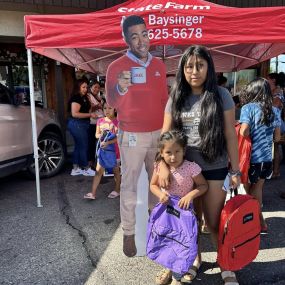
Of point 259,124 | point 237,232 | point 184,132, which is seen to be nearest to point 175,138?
point 184,132

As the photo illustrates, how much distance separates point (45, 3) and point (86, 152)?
3.01m

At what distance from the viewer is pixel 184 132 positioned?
102 inches

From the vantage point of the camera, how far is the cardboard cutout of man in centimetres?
295

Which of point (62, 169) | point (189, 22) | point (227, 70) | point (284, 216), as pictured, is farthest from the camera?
point (227, 70)

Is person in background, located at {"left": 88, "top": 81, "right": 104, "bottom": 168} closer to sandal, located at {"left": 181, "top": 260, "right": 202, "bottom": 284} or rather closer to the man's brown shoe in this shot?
the man's brown shoe

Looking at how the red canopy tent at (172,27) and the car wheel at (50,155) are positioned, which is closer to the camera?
the red canopy tent at (172,27)

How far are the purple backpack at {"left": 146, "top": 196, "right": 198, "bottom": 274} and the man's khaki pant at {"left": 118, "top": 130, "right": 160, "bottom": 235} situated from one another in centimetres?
51

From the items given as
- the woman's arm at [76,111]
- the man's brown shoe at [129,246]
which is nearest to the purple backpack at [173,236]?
the man's brown shoe at [129,246]

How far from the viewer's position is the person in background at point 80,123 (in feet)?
19.2

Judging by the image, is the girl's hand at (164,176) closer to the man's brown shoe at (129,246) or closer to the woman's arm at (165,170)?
the woman's arm at (165,170)

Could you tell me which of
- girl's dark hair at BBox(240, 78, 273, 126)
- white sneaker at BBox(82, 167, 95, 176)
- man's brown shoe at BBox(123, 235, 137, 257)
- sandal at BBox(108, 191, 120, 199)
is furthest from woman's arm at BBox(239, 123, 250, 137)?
white sneaker at BBox(82, 167, 95, 176)

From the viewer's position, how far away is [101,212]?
440 cm

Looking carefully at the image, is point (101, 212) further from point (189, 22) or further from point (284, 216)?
point (189, 22)

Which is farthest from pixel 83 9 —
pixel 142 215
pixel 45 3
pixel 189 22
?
pixel 142 215
